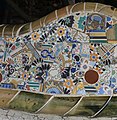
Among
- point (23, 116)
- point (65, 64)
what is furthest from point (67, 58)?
point (23, 116)

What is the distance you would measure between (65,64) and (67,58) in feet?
0.07

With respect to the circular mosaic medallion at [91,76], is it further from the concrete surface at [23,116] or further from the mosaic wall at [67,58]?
the concrete surface at [23,116]

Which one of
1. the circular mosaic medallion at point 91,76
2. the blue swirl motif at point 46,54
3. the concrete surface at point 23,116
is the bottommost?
the concrete surface at point 23,116

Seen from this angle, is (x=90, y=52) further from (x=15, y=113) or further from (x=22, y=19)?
(x=22, y=19)

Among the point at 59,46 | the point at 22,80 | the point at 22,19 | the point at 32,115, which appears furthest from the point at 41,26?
the point at 22,19

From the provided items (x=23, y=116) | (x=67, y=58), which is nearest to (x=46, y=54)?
(x=67, y=58)

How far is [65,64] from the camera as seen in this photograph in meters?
1.22

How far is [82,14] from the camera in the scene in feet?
3.97

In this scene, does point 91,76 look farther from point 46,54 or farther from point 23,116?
point 23,116

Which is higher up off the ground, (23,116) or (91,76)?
(91,76)

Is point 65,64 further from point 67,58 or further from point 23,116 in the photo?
point 23,116

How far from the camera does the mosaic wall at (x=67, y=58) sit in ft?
3.91

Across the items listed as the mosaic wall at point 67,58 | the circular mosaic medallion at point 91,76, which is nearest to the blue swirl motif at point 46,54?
the mosaic wall at point 67,58

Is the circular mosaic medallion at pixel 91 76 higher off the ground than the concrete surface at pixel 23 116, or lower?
higher
